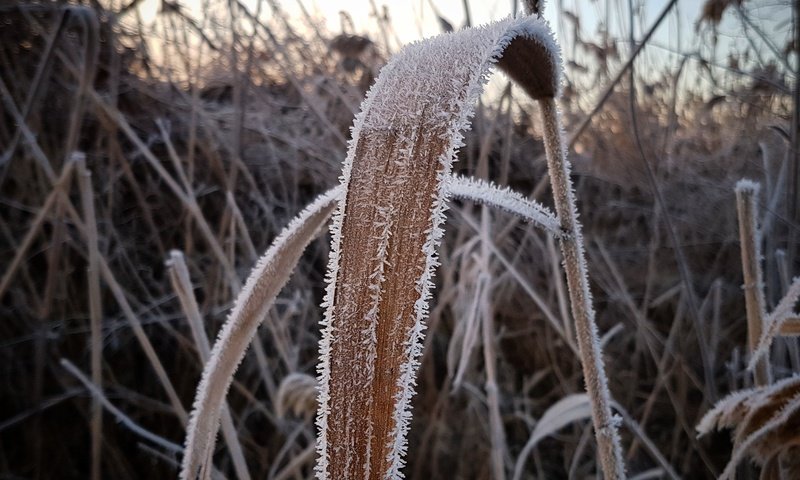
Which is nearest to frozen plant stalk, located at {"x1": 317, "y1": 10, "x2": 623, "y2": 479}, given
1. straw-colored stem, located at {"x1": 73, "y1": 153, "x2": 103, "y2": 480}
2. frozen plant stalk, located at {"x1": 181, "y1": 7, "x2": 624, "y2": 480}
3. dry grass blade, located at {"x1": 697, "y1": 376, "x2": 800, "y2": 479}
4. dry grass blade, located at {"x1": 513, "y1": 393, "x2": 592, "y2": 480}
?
frozen plant stalk, located at {"x1": 181, "y1": 7, "x2": 624, "y2": 480}

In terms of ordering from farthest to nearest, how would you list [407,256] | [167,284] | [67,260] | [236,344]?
1. [167,284]
2. [67,260]
3. [236,344]
4. [407,256]

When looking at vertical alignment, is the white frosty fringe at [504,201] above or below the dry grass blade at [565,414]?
above

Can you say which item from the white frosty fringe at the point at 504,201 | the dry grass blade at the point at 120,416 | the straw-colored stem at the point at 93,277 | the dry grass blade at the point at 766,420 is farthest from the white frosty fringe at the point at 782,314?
the straw-colored stem at the point at 93,277

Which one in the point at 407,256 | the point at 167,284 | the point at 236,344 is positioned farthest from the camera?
the point at 167,284

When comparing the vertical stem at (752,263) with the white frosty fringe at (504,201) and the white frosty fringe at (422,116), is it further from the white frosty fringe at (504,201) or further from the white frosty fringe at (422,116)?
the white frosty fringe at (422,116)

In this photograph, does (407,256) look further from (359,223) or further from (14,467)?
(14,467)

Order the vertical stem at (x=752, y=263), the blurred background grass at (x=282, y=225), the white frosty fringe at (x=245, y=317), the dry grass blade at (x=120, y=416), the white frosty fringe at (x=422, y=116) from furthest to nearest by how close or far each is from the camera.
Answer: the blurred background grass at (x=282, y=225) → the dry grass blade at (x=120, y=416) → the vertical stem at (x=752, y=263) → the white frosty fringe at (x=245, y=317) → the white frosty fringe at (x=422, y=116)

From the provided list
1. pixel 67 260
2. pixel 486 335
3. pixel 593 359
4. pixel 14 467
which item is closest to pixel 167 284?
pixel 67 260

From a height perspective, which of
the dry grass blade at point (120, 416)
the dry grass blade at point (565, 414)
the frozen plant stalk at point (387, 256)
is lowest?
the dry grass blade at point (120, 416)
